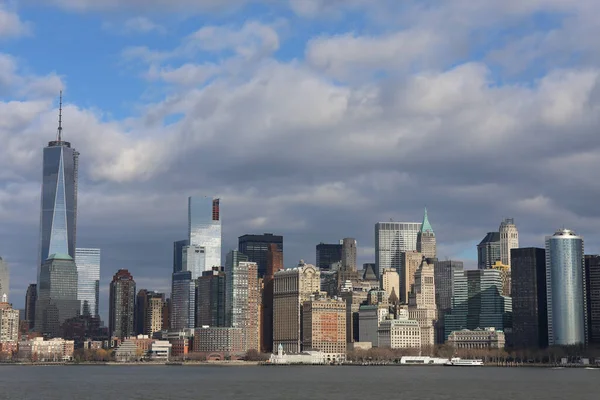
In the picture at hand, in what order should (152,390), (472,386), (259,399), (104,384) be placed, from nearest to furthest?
(259,399) < (152,390) < (472,386) < (104,384)


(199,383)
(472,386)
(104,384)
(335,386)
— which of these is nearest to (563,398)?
(472,386)

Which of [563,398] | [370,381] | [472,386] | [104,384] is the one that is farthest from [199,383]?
[563,398]

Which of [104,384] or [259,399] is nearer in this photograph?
[259,399]

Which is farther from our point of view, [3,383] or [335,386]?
[3,383]

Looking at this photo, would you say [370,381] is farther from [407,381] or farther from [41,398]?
[41,398]

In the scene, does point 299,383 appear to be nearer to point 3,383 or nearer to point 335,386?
point 335,386

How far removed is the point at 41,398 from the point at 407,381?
74.4 metres

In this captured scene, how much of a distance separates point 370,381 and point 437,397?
51.0 metres

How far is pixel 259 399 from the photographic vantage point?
471 feet

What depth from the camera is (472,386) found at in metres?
177

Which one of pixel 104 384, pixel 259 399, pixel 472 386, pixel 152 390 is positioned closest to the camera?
pixel 259 399

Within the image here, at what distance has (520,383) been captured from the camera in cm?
19075

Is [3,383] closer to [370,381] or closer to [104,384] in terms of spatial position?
[104,384]

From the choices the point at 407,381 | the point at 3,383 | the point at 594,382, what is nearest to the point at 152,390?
the point at 3,383
